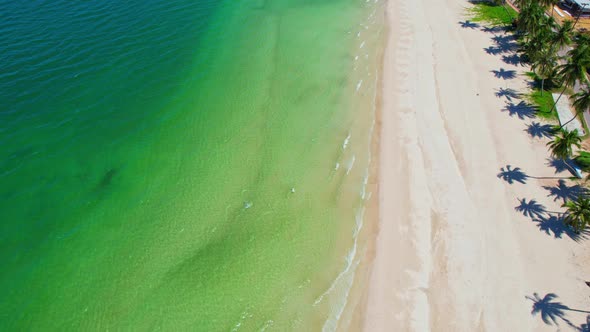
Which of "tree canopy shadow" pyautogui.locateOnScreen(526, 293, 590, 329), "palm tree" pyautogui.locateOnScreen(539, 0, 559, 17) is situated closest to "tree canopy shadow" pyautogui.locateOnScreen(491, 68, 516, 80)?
"palm tree" pyautogui.locateOnScreen(539, 0, 559, 17)

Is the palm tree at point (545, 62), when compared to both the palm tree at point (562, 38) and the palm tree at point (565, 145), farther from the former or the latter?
the palm tree at point (565, 145)

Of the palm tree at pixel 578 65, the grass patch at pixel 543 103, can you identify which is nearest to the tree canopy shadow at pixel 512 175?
the grass patch at pixel 543 103

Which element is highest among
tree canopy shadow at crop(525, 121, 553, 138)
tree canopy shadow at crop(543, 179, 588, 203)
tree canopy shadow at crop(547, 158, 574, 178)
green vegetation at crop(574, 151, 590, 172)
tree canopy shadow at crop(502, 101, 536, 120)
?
tree canopy shadow at crop(502, 101, 536, 120)

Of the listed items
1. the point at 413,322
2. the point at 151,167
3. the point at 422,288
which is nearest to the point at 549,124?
the point at 422,288

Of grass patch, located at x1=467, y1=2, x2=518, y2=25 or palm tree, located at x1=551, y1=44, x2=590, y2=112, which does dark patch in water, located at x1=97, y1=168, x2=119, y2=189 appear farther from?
grass patch, located at x1=467, y1=2, x2=518, y2=25

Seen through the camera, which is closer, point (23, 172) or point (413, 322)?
point (413, 322)

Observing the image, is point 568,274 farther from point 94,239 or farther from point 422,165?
point 94,239

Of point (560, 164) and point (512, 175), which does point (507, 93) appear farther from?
point (512, 175)
